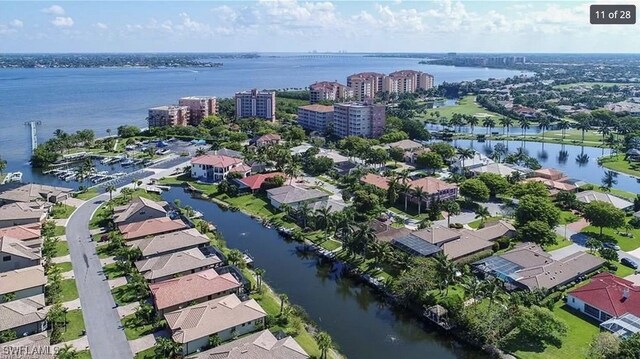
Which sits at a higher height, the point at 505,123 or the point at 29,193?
the point at 505,123

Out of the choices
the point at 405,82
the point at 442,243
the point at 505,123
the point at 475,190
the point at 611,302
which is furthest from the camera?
the point at 405,82

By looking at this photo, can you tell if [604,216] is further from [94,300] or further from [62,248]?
[62,248]

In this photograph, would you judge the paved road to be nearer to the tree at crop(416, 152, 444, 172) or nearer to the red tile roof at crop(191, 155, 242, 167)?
the red tile roof at crop(191, 155, 242, 167)

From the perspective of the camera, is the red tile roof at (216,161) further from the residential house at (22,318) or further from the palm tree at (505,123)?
the palm tree at (505,123)

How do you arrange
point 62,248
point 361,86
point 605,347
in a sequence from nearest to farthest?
point 605,347 → point 62,248 → point 361,86

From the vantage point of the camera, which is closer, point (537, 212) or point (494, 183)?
point (537, 212)

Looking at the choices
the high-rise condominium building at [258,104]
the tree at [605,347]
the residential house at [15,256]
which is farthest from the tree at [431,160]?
the high-rise condominium building at [258,104]

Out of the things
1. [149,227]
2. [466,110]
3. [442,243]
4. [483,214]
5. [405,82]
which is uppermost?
[405,82]

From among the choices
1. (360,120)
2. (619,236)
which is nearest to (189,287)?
(619,236)
